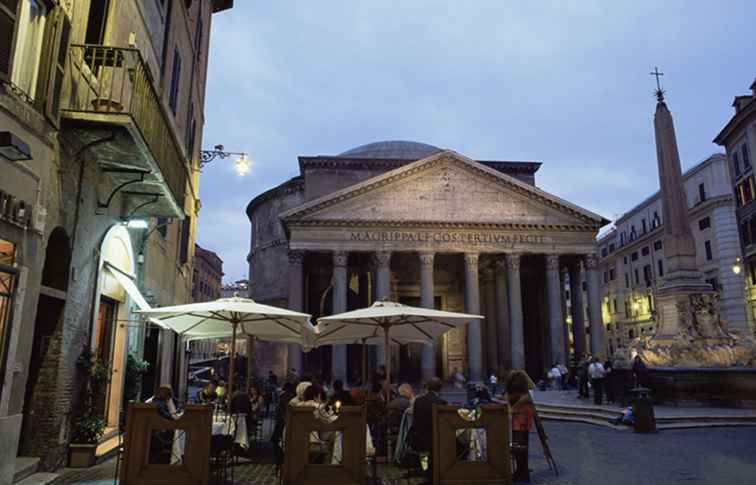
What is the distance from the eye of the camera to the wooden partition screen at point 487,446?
6.15 meters

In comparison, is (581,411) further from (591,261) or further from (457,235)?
(591,261)

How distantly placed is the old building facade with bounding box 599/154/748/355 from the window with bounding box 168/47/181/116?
22.7m

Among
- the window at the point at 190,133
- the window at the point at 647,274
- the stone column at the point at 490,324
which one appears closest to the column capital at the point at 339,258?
the stone column at the point at 490,324

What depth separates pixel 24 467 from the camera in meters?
6.51

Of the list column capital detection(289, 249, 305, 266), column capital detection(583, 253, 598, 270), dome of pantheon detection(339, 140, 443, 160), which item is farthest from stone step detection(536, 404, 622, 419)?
dome of pantheon detection(339, 140, 443, 160)

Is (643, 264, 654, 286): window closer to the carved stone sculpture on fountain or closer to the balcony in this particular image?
the carved stone sculpture on fountain

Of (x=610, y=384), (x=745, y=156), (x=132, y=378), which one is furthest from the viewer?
(x=745, y=156)

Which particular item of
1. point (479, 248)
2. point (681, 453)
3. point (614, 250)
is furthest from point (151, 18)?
point (614, 250)

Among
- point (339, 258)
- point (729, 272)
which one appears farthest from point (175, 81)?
point (729, 272)

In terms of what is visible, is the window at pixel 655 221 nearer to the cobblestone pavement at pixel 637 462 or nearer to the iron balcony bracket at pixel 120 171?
the cobblestone pavement at pixel 637 462

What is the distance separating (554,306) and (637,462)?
2067 cm

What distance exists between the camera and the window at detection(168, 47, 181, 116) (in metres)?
13.4

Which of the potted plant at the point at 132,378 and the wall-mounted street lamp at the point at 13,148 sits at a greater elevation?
the wall-mounted street lamp at the point at 13,148

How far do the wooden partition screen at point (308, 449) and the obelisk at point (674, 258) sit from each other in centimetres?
1018
